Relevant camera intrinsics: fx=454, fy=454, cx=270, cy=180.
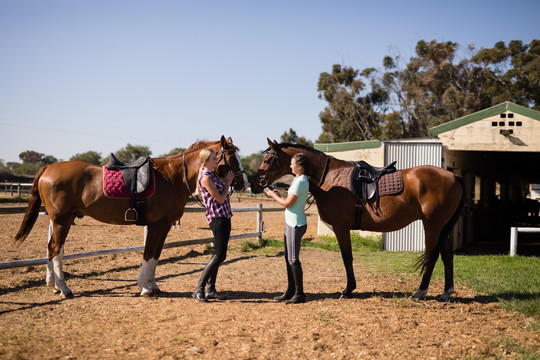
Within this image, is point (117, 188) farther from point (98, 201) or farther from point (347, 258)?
point (347, 258)

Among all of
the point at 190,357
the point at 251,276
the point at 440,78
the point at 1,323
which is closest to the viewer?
the point at 190,357

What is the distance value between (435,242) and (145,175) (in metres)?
3.99

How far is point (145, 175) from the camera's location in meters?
6.08

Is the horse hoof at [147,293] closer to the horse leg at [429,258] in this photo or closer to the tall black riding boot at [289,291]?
the tall black riding boot at [289,291]

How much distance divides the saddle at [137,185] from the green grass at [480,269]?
4.29 metres

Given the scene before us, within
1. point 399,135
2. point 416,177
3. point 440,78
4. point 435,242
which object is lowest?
point 435,242

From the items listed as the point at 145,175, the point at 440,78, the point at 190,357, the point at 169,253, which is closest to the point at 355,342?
the point at 190,357

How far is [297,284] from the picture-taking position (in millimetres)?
Answer: 5730

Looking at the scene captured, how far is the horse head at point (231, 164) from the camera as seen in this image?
19.6 feet

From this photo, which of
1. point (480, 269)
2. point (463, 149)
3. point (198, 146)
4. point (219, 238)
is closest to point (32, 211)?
point (198, 146)

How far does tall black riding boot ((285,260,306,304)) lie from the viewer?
5.67 metres

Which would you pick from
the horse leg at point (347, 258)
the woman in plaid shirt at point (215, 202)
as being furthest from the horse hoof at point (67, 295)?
the horse leg at point (347, 258)

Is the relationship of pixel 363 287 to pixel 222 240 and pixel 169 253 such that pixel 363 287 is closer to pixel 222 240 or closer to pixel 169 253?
pixel 222 240

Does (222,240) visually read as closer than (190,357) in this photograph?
No
